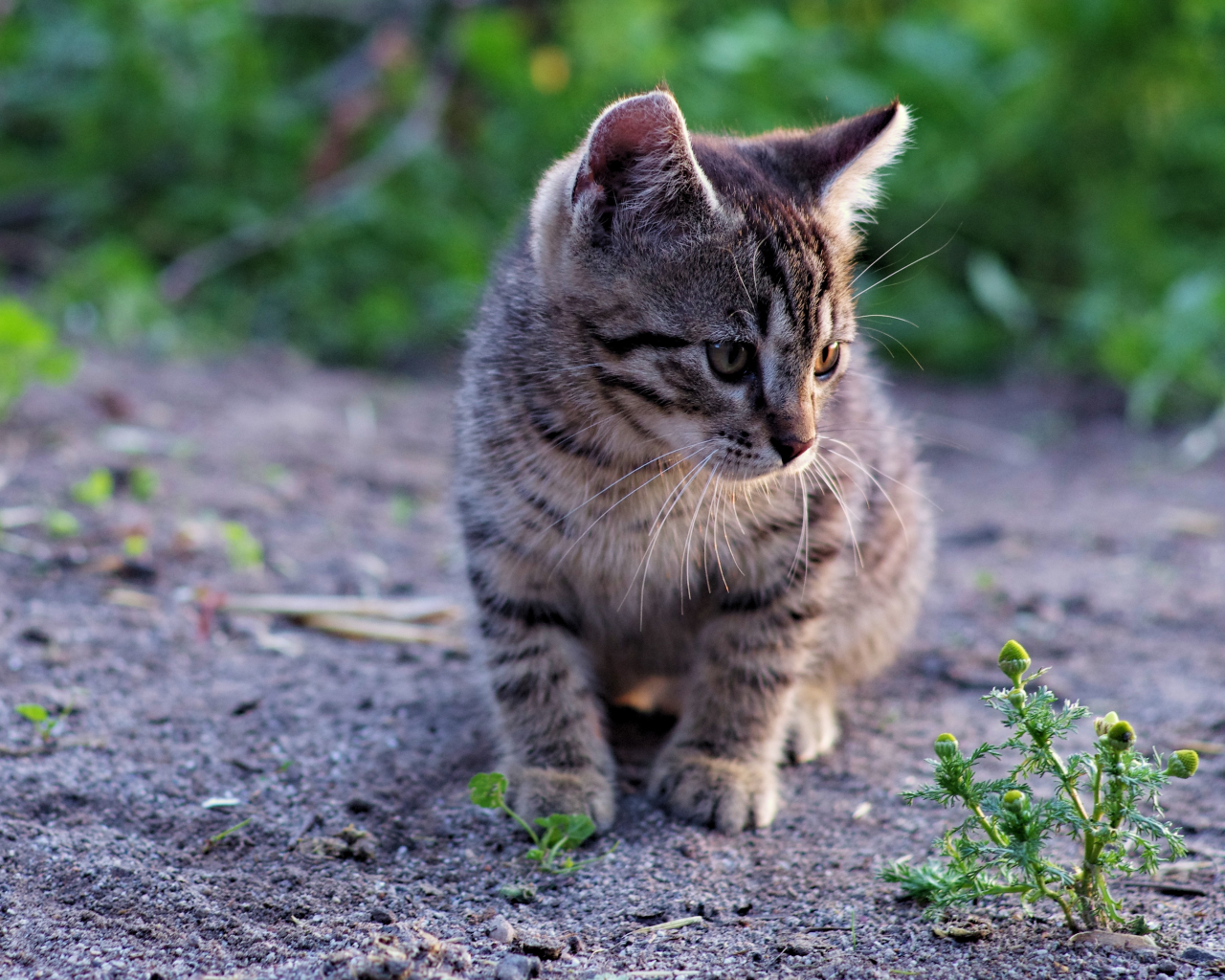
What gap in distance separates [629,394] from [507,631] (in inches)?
29.3

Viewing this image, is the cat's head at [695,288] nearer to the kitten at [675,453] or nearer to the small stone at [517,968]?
the kitten at [675,453]

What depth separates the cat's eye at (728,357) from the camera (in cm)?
277

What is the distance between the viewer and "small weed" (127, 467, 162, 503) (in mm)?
4516

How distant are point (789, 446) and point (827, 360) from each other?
337 millimetres

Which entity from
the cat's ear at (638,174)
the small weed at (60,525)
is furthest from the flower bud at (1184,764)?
the small weed at (60,525)

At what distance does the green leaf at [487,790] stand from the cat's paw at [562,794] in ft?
0.78

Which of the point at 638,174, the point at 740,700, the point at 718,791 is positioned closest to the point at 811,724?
the point at 740,700

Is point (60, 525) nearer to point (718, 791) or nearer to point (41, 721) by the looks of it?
point (41, 721)

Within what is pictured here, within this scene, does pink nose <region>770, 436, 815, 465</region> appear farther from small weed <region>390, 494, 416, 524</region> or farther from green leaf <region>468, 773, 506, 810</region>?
small weed <region>390, 494, 416, 524</region>

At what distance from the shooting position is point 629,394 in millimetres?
2873

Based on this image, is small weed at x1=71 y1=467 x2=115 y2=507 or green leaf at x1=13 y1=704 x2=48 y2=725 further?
small weed at x1=71 y1=467 x2=115 y2=507

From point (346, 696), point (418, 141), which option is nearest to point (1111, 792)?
point (346, 696)

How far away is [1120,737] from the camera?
1978mm

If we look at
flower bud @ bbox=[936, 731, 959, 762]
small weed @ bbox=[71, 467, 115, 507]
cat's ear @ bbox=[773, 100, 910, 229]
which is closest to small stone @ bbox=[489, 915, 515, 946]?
flower bud @ bbox=[936, 731, 959, 762]
